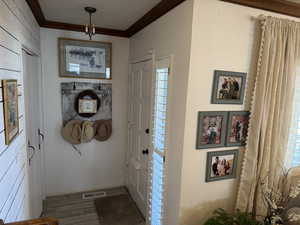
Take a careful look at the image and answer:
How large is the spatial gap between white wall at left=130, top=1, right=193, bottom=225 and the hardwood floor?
1207 millimetres

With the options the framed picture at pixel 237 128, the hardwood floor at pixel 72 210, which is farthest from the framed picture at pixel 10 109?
the framed picture at pixel 237 128

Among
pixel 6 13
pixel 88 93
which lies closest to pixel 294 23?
pixel 6 13

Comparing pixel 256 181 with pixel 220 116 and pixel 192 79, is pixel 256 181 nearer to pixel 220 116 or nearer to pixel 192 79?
pixel 220 116

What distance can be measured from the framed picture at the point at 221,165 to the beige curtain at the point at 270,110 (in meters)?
0.10

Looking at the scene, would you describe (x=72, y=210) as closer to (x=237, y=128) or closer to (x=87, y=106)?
(x=87, y=106)

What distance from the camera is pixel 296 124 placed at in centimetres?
204

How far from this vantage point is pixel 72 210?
273 centimetres

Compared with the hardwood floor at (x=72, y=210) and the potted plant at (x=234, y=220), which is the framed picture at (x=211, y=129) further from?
the hardwood floor at (x=72, y=210)

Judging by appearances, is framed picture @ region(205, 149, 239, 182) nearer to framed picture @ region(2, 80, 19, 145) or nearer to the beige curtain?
the beige curtain

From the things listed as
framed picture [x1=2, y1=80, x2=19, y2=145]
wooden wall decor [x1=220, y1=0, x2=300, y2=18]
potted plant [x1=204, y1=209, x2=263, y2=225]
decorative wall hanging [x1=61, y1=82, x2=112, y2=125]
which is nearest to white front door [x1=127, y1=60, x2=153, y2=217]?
decorative wall hanging [x1=61, y1=82, x2=112, y2=125]

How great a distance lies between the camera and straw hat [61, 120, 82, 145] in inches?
114

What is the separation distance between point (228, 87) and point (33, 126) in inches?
Result: 88.9

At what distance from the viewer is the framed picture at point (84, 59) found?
9.27 feet

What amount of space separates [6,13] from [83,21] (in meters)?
1.47
